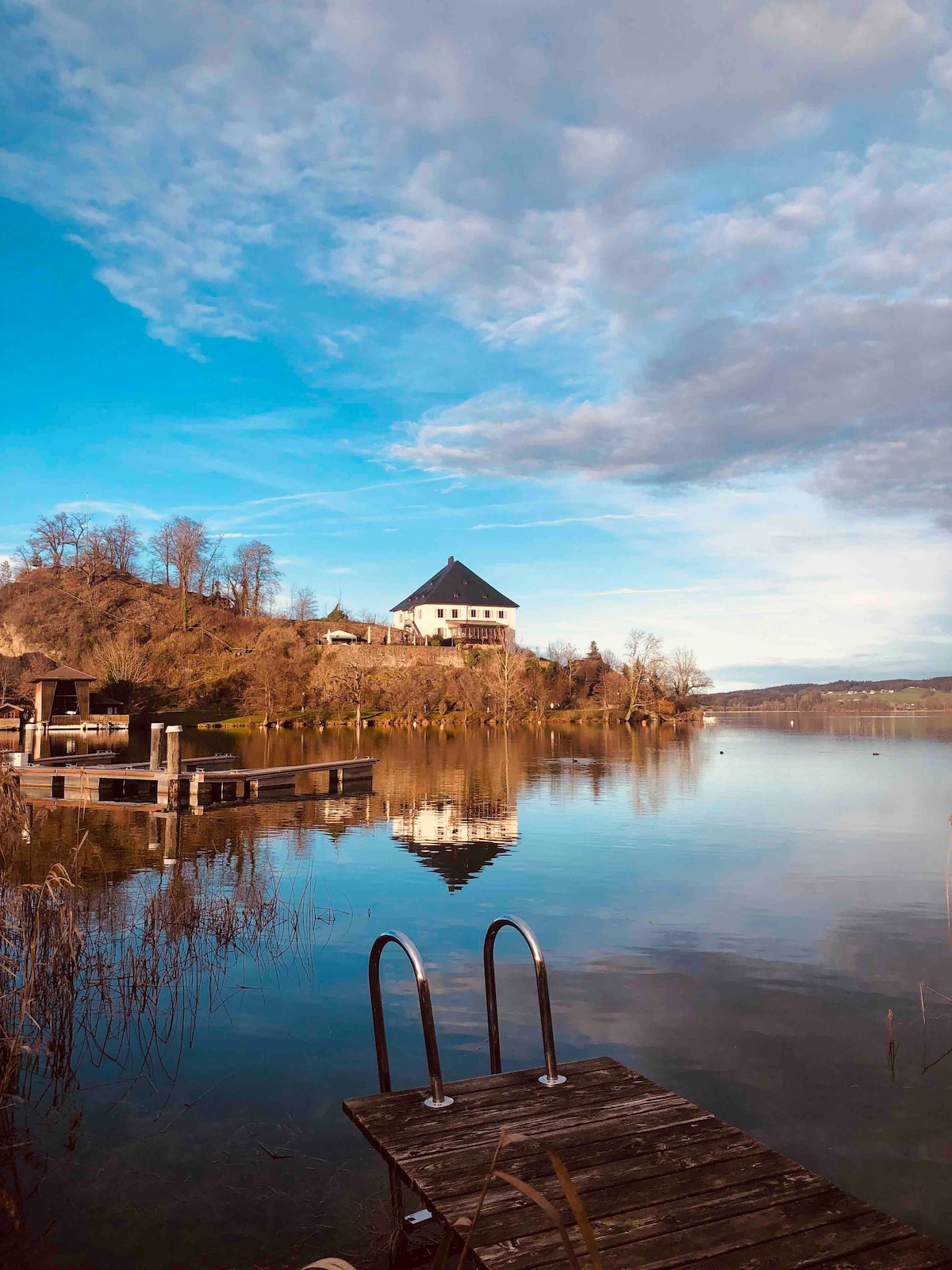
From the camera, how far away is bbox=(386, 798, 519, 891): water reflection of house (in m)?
17.2

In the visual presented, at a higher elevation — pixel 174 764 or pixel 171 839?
pixel 174 764

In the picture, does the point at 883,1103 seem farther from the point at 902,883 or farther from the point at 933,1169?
the point at 902,883

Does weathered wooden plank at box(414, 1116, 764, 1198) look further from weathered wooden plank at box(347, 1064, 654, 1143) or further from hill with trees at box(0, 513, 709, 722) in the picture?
hill with trees at box(0, 513, 709, 722)

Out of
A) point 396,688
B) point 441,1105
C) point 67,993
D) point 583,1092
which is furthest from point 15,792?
point 396,688

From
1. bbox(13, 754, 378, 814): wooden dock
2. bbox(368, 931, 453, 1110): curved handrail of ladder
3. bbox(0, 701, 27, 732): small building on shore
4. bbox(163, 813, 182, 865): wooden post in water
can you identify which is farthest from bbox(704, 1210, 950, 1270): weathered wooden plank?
bbox(0, 701, 27, 732): small building on shore

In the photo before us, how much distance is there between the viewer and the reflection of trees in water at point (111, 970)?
6.67m

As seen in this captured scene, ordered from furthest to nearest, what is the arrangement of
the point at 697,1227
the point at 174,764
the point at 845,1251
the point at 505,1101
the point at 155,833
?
the point at 174,764, the point at 155,833, the point at 505,1101, the point at 697,1227, the point at 845,1251

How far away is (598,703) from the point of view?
277 ft

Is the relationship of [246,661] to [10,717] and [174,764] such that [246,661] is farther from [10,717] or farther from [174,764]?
[174,764]

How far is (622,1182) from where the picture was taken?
4.15m

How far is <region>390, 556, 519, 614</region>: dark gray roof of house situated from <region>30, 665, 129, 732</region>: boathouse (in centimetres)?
3619

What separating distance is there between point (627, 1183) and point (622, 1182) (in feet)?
0.07

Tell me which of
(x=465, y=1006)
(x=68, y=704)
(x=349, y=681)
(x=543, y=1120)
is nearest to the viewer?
(x=543, y=1120)

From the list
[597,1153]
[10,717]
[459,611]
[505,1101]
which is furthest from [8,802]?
[459,611]
